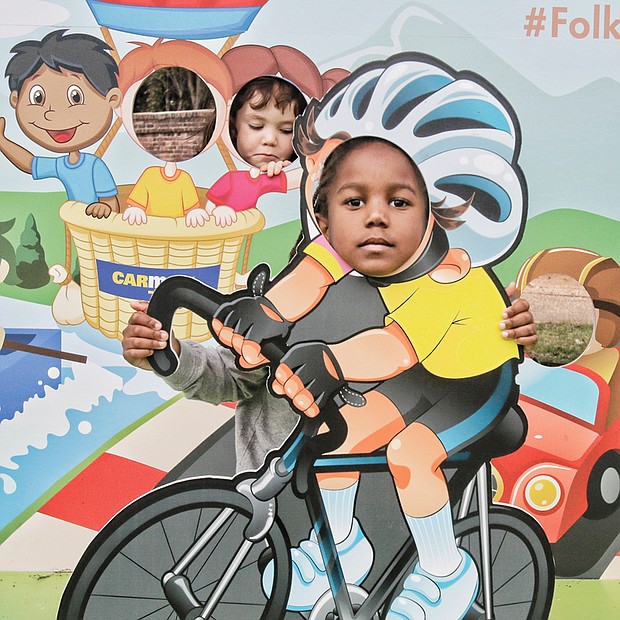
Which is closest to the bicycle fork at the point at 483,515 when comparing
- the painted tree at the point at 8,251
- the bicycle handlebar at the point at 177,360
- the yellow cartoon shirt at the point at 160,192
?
the bicycle handlebar at the point at 177,360

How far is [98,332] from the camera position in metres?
2.78

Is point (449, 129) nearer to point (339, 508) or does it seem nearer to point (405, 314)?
point (405, 314)

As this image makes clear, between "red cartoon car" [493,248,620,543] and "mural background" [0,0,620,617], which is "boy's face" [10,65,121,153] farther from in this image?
"red cartoon car" [493,248,620,543]

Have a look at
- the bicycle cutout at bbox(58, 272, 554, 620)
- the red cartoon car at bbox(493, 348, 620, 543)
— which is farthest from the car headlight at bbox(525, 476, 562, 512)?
the bicycle cutout at bbox(58, 272, 554, 620)

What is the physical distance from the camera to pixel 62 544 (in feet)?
9.05

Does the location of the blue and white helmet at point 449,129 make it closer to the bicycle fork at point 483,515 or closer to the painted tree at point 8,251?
the bicycle fork at point 483,515

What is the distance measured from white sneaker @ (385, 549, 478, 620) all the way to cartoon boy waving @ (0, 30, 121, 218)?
1728 mm

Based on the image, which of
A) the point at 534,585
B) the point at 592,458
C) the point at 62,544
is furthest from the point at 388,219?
the point at 62,544

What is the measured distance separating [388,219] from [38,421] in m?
1.45

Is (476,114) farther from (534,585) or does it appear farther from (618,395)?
(534,585)

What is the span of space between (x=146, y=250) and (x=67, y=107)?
0.58 meters

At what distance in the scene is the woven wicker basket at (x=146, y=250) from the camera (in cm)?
275

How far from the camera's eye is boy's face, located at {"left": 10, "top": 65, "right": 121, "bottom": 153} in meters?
2.74

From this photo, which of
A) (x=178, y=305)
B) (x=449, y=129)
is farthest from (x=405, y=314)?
(x=178, y=305)
